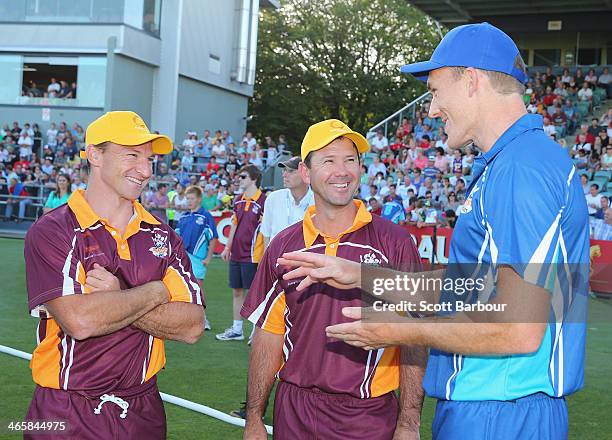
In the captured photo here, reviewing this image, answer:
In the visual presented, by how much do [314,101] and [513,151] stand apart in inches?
1842

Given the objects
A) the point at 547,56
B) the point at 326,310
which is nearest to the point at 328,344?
the point at 326,310

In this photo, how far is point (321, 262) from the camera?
9.34ft

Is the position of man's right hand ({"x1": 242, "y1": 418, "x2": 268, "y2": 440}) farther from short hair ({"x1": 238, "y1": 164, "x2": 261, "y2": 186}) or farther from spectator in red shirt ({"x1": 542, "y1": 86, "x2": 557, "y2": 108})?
spectator in red shirt ({"x1": 542, "y1": 86, "x2": 557, "y2": 108})

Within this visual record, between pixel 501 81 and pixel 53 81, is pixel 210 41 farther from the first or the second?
pixel 501 81

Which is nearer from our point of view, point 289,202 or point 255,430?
point 255,430

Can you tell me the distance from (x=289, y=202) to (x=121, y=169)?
5138mm

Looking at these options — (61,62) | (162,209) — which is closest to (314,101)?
(61,62)

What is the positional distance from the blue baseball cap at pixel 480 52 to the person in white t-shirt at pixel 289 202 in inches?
234

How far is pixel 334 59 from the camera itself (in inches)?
1907

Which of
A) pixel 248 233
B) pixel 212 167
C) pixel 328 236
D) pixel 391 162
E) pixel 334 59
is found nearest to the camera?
pixel 328 236

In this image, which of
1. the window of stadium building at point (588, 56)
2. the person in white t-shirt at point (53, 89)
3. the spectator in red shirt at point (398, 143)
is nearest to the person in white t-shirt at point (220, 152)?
the spectator in red shirt at point (398, 143)

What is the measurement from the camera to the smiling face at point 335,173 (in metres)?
3.99

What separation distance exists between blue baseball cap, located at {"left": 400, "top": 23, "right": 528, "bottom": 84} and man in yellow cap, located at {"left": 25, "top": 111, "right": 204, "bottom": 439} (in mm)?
1689

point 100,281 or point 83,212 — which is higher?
point 83,212
